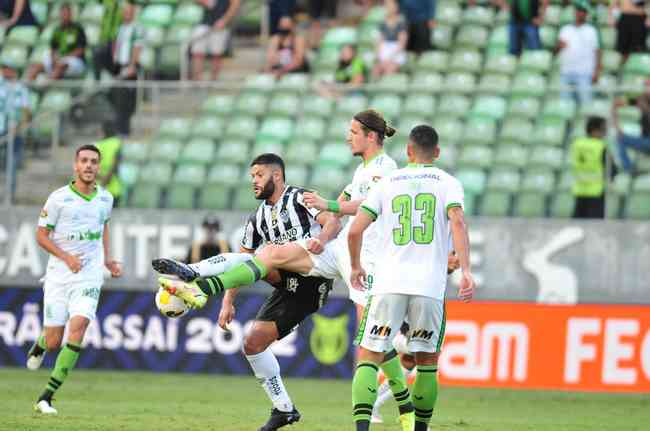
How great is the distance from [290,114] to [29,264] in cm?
454

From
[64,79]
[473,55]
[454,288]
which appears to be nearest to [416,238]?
[454,288]

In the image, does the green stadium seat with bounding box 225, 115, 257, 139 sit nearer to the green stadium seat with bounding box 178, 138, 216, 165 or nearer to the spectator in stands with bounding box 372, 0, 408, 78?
the green stadium seat with bounding box 178, 138, 216, 165

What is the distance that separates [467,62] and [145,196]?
566 centimetres

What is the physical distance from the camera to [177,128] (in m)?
21.3

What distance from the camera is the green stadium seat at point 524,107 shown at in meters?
19.9

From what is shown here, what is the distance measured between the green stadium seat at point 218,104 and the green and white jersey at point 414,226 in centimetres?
1156

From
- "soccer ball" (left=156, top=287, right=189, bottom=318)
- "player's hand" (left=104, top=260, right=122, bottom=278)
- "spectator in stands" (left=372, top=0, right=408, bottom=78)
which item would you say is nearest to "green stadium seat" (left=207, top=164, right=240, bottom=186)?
"spectator in stands" (left=372, top=0, right=408, bottom=78)

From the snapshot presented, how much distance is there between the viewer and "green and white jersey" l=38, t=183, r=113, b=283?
1378 centimetres

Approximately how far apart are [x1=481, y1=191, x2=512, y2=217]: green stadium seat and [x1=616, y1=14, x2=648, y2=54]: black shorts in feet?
12.0

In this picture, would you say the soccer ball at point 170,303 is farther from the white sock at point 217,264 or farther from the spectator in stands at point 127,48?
the spectator in stands at point 127,48

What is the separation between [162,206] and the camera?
20.6 metres

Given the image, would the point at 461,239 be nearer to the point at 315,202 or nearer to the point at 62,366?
the point at 315,202

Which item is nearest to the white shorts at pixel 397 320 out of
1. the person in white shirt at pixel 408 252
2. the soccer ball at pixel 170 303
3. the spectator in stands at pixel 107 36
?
the person in white shirt at pixel 408 252

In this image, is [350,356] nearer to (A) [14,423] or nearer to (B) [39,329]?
(B) [39,329]
